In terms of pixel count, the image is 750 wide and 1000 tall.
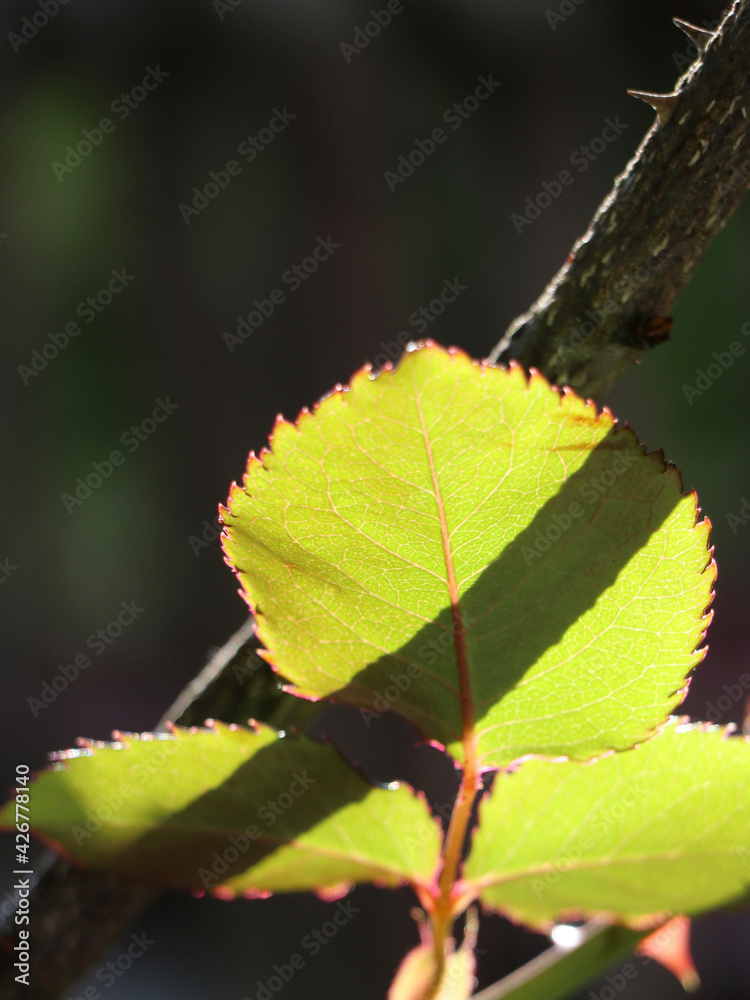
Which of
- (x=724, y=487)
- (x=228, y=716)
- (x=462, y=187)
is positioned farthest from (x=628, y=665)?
(x=462, y=187)

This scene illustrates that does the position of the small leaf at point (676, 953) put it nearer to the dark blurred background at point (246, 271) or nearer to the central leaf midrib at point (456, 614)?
the central leaf midrib at point (456, 614)

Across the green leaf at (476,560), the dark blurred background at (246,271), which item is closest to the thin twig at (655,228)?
the green leaf at (476,560)

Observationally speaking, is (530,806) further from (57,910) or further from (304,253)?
(304,253)

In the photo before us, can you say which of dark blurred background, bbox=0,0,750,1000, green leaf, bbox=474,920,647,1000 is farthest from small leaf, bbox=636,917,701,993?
dark blurred background, bbox=0,0,750,1000

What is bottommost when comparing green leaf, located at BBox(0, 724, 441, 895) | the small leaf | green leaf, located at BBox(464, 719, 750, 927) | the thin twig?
green leaf, located at BBox(0, 724, 441, 895)

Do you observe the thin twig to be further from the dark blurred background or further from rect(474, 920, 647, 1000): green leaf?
the dark blurred background

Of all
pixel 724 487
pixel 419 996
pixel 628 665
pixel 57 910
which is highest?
pixel 724 487

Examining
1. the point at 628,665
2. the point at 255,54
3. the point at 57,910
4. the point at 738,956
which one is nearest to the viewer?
the point at 628,665
